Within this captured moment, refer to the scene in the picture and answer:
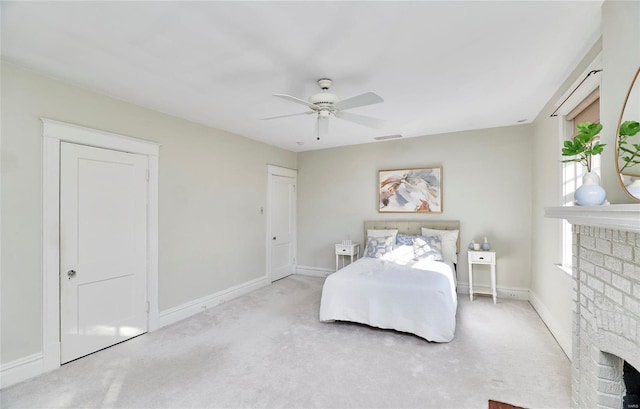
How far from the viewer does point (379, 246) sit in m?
4.54

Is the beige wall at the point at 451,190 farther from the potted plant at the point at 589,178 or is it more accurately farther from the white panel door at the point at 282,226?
the potted plant at the point at 589,178

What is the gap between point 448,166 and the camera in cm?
472

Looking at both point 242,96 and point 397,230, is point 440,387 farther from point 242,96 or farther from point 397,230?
point 242,96

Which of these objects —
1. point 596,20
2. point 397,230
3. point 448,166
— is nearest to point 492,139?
point 448,166

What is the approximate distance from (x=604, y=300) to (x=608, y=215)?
0.62 metres

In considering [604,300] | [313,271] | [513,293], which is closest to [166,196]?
[313,271]

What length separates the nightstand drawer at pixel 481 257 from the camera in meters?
4.07

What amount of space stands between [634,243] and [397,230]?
3.64 metres

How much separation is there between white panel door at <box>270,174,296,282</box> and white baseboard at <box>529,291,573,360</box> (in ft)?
13.4

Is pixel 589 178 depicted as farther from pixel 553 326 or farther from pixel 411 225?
pixel 411 225

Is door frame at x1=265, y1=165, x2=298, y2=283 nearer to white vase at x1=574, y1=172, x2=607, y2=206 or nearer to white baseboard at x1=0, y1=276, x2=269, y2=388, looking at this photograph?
white baseboard at x1=0, y1=276, x2=269, y2=388

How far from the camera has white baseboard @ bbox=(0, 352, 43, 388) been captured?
2.24m

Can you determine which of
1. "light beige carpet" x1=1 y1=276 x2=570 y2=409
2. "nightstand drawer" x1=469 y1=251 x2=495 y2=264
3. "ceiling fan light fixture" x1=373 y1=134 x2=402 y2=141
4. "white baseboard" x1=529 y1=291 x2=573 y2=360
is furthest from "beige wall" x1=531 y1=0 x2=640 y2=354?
"ceiling fan light fixture" x1=373 y1=134 x2=402 y2=141

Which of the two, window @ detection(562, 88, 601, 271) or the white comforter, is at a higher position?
window @ detection(562, 88, 601, 271)
